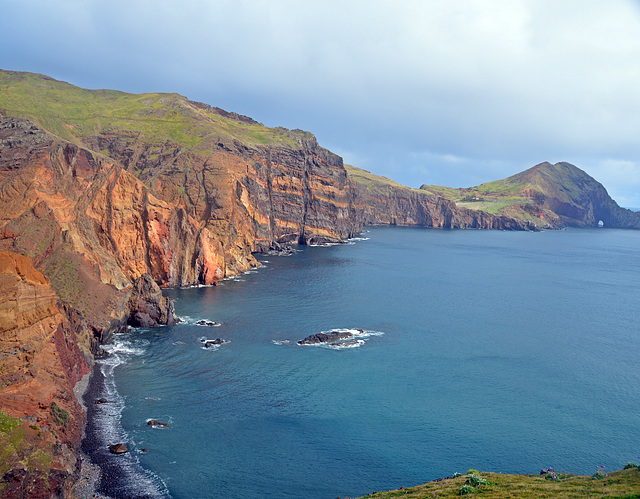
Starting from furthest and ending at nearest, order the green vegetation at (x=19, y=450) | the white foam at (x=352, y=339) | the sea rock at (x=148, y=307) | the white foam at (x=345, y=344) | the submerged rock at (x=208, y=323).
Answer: the submerged rock at (x=208, y=323) < the sea rock at (x=148, y=307) < the white foam at (x=352, y=339) < the white foam at (x=345, y=344) < the green vegetation at (x=19, y=450)

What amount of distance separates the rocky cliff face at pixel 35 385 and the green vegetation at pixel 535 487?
28753mm

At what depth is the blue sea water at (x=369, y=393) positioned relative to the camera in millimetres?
49125

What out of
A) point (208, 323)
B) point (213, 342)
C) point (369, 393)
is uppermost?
point (208, 323)

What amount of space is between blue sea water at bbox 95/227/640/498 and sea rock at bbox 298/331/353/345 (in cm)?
289

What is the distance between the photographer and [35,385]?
50781mm

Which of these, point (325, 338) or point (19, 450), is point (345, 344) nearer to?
point (325, 338)

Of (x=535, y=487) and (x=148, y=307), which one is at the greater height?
(x=148, y=307)

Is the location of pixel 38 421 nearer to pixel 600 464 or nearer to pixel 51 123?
pixel 600 464

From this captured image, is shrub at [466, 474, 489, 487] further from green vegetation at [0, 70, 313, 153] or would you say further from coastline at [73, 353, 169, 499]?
green vegetation at [0, 70, 313, 153]

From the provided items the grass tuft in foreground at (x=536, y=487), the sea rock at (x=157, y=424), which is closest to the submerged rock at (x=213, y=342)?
the sea rock at (x=157, y=424)

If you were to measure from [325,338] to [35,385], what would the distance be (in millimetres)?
47713

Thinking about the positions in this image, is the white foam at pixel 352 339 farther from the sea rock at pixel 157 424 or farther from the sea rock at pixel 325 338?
the sea rock at pixel 157 424

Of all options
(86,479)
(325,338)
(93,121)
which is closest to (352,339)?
(325,338)

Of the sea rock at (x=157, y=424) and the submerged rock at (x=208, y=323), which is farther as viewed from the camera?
the submerged rock at (x=208, y=323)
